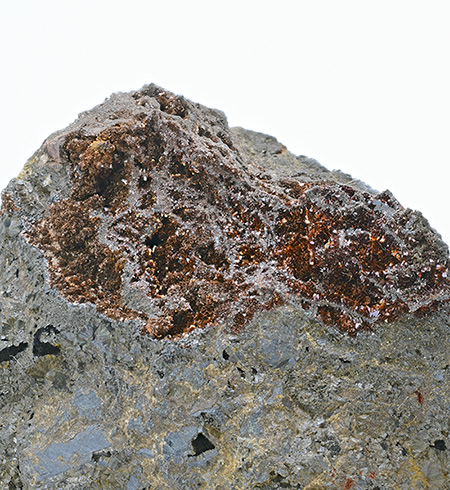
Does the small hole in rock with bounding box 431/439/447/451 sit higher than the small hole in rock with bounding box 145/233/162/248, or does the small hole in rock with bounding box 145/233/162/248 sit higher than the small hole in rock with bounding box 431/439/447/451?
the small hole in rock with bounding box 145/233/162/248

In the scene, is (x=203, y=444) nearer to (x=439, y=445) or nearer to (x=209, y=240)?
(x=209, y=240)

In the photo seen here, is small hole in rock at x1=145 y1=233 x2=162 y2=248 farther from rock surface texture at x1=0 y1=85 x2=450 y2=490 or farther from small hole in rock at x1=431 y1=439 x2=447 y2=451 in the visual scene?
small hole in rock at x1=431 y1=439 x2=447 y2=451

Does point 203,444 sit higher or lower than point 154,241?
lower

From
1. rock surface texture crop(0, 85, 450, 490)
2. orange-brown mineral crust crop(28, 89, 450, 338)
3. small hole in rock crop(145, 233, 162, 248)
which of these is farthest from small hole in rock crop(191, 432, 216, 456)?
small hole in rock crop(145, 233, 162, 248)

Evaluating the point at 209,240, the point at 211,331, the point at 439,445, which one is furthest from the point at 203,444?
the point at 439,445

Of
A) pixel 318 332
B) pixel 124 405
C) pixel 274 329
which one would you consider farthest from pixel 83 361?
pixel 318 332

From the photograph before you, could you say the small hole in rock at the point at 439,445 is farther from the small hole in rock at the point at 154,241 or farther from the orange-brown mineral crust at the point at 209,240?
the small hole in rock at the point at 154,241

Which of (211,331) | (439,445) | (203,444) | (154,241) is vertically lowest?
(203,444)
